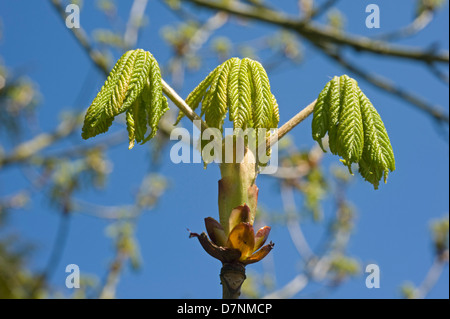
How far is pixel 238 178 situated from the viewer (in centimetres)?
130

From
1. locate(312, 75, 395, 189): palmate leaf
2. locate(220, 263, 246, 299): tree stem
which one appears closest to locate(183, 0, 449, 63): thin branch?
locate(312, 75, 395, 189): palmate leaf

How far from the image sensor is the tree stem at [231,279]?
119cm

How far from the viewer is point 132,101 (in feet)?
4.69

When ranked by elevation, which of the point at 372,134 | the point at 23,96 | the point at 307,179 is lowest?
the point at 372,134

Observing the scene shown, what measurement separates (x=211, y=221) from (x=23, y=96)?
6.61 metres

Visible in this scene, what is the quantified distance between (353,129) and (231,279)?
51 cm

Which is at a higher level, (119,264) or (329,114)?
(119,264)

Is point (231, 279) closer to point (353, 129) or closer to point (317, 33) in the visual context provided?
point (353, 129)

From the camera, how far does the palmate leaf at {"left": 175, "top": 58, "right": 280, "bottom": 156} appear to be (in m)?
1.38

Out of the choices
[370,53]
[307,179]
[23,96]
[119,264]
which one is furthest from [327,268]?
[23,96]

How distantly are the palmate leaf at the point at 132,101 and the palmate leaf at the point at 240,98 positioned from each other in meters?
0.10

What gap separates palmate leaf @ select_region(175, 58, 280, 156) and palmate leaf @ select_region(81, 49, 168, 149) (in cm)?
10

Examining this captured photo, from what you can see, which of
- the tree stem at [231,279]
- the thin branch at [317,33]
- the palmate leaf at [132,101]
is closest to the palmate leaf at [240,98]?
the palmate leaf at [132,101]
